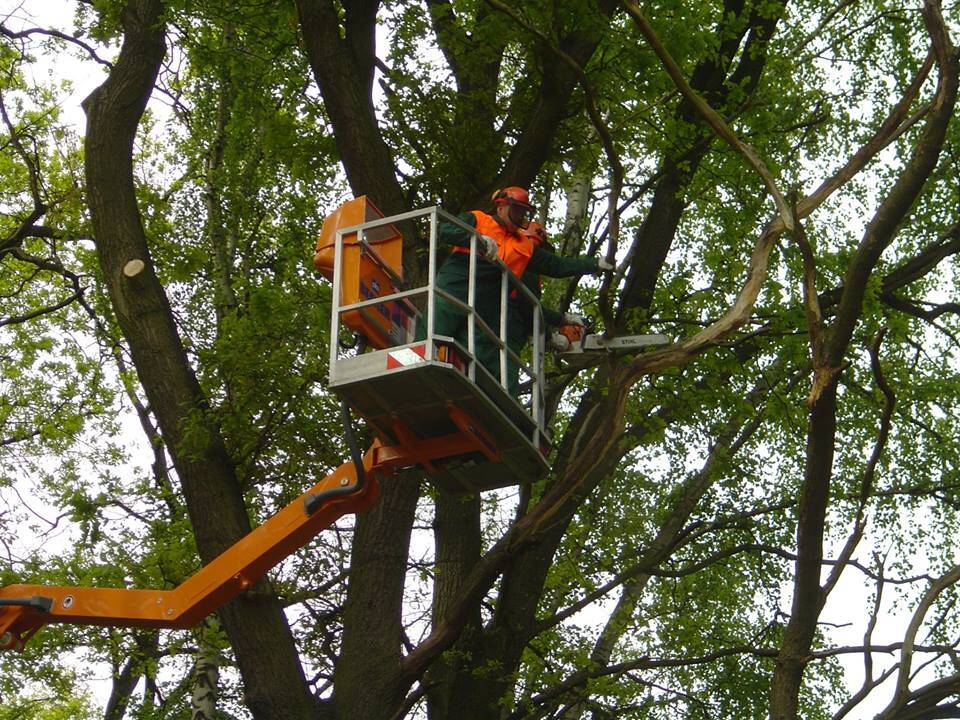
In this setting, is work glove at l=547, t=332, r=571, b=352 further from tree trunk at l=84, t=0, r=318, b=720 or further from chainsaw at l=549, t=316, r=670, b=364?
tree trunk at l=84, t=0, r=318, b=720

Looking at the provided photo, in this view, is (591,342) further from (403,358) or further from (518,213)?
(403,358)

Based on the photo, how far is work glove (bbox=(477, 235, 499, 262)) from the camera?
27.6 ft

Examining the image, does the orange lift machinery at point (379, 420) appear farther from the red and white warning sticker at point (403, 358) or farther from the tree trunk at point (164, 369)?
the tree trunk at point (164, 369)

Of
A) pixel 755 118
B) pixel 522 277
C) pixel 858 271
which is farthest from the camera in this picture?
pixel 755 118

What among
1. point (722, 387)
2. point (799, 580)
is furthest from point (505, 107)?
point (799, 580)

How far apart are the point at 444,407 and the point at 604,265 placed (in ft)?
5.01

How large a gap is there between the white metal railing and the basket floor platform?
71 millimetres

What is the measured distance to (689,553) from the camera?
584 inches

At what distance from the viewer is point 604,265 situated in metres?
8.63

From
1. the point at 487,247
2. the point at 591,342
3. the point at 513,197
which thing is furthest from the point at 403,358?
the point at 591,342

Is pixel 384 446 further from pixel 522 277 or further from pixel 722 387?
pixel 722 387

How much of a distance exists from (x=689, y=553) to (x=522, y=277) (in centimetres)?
649

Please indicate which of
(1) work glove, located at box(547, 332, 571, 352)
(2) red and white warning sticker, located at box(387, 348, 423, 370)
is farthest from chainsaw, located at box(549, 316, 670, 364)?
(2) red and white warning sticker, located at box(387, 348, 423, 370)

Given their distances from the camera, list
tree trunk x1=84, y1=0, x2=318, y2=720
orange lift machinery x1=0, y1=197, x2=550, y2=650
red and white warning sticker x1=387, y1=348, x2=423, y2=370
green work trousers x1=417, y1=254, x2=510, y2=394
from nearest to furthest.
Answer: red and white warning sticker x1=387, y1=348, x2=423, y2=370
orange lift machinery x1=0, y1=197, x2=550, y2=650
green work trousers x1=417, y1=254, x2=510, y2=394
tree trunk x1=84, y1=0, x2=318, y2=720
